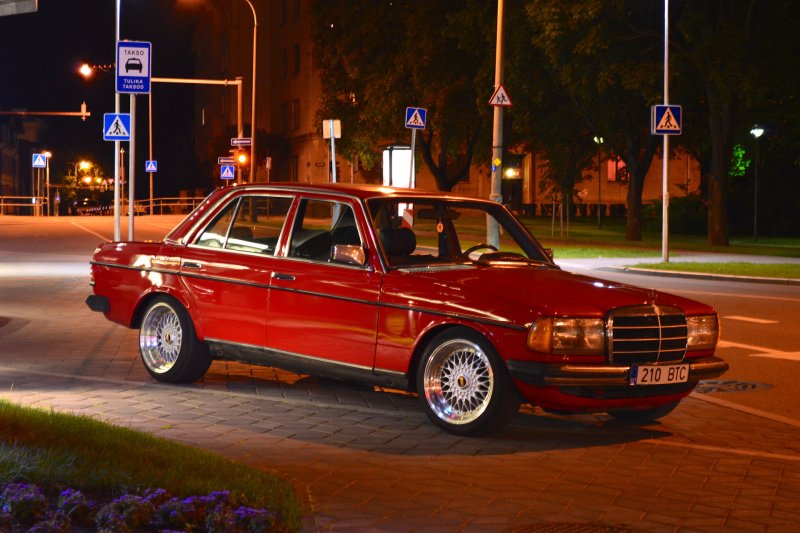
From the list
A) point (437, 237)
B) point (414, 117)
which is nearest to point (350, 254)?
point (437, 237)

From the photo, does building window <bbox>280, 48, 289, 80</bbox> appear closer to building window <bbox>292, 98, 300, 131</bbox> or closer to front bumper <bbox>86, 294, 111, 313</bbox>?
building window <bbox>292, 98, 300, 131</bbox>

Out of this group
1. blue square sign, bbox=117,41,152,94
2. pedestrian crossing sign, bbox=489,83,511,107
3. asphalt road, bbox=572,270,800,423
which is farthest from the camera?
pedestrian crossing sign, bbox=489,83,511,107

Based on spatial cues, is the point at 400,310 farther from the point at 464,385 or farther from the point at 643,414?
the point at 643,414

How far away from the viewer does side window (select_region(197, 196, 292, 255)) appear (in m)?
10.2

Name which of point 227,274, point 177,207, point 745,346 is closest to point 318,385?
point 227,274

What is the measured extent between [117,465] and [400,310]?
289 cm

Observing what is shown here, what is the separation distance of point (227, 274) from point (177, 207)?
75.5m

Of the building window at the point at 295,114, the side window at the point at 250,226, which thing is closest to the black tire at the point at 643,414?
the side window at the point at 250,226

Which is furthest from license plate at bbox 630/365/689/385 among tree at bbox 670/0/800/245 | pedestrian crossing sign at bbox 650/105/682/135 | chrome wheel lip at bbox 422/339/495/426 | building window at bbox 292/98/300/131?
building window at bbox 292/98/300/131

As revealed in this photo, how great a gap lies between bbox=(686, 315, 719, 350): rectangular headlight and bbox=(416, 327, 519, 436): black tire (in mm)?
1346

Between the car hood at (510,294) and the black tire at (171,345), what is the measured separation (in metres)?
2.25

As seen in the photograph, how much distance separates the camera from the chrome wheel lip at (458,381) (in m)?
8.48

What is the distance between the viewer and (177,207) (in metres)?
84.4

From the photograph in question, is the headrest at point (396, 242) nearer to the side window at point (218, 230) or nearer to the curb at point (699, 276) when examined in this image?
the side window at point (218, 230)
